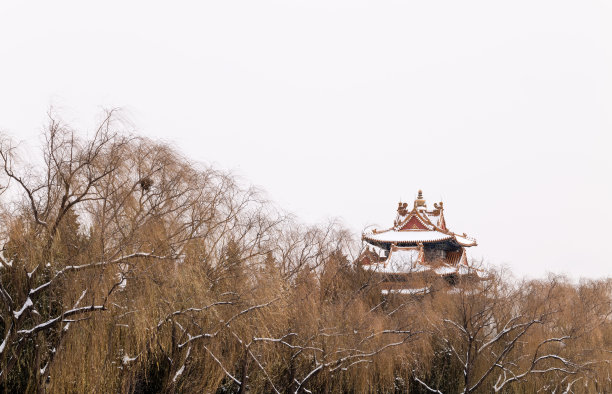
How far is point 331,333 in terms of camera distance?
13.4 m

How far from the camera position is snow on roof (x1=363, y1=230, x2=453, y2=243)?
28625 mm

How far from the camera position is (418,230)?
2967 cm

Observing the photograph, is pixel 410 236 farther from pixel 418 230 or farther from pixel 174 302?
pixel 174 302

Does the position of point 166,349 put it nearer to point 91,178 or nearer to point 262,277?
point 262,277

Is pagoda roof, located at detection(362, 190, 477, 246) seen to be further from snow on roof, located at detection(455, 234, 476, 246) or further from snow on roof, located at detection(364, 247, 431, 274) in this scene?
snow on roof, located at detection(364, 247, 431, 274)

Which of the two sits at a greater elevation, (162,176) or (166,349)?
(162,176)

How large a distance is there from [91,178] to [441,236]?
74.1 feet

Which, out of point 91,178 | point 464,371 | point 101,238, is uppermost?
point 91,178

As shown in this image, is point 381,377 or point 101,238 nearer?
point 101,238

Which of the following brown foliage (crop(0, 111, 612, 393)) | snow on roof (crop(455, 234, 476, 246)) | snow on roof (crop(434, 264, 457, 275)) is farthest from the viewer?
snow on roof (crop(455, 234, 476, 246))

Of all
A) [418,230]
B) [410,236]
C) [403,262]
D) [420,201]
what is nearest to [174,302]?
[403,262]

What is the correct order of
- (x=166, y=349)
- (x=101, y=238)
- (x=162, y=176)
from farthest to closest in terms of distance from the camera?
(x=166, y=349), (x=162, y=176), (x=101, y=238)

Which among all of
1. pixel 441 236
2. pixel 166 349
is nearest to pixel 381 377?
pixel 166 349

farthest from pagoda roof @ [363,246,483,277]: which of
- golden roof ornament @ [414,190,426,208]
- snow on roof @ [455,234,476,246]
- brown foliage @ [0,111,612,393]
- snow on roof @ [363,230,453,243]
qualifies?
brown foliage @ [0,111,612,393]
